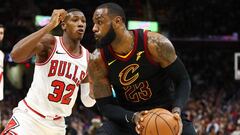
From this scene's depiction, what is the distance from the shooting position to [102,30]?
4352mm

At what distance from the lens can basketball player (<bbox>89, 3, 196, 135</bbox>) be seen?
14.4 feet

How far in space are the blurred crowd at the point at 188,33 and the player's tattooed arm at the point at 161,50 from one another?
39.0 feet

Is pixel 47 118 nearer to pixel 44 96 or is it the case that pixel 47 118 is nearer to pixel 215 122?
pixel 44 96

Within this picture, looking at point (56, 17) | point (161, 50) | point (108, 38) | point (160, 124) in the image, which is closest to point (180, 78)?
point (161, 50)

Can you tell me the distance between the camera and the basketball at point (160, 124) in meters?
4.08

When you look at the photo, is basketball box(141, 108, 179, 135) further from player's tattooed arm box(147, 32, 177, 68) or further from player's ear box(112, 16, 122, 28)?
player's ear box(112, 16, 122, 28)

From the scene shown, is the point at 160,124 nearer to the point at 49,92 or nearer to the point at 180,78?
the point at 180,78

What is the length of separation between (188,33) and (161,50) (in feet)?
56.5

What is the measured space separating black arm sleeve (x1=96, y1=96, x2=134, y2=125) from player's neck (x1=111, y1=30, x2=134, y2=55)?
417 mm

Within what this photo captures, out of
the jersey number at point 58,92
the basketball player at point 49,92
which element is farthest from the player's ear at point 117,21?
the jersey number at point 58,92

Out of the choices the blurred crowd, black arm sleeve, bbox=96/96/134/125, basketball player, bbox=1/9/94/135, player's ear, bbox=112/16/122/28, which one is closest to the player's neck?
player's ear, bbox=112/16/122/28

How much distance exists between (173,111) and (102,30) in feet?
2.83

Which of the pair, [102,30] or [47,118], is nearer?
[102,30]

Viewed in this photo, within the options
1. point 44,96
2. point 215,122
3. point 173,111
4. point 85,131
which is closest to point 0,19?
point 85,131
